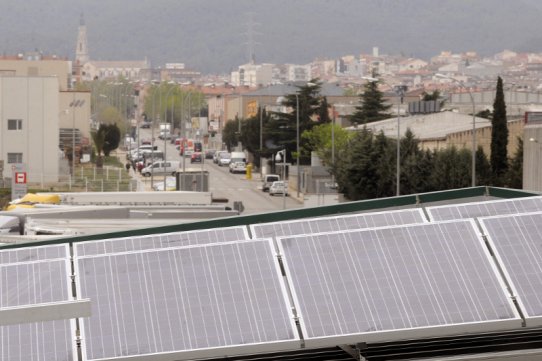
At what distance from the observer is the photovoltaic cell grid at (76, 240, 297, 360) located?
37.9 ft

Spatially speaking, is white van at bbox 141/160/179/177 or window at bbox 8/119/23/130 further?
white van at bbox 141/160/179/177

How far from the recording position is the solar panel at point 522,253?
12188 mm

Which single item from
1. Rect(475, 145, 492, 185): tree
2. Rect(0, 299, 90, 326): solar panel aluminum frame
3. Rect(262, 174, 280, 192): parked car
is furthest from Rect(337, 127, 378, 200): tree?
Rect(0, 299, 90, 326): solar panel aluminum frame

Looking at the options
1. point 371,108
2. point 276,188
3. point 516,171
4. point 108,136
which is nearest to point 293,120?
point 371,108

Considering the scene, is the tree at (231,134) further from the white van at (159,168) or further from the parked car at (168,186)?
the parked car at (168,186)

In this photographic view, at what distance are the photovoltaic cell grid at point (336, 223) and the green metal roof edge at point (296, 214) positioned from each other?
1009mm

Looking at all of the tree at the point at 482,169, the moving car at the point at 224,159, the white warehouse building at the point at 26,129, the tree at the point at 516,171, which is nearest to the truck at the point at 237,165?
the moving car at the point at 224,159

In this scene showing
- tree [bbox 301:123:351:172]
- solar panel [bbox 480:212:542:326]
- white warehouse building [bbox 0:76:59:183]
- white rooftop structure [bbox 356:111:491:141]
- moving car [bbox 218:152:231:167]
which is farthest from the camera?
moving car [bbox 218:152:231:167]

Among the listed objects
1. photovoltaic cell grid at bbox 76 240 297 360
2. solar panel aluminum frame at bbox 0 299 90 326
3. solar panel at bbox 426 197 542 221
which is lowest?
photovoltaic cell grid at bbox 76 240 297 360

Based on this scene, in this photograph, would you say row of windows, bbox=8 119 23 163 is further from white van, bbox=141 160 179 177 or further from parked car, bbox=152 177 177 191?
white van, bbox=141 160 179 177

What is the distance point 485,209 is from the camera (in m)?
14.6

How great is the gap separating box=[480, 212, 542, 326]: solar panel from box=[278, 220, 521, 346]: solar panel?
0.12 meters

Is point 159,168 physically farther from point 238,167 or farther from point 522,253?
point 522,253

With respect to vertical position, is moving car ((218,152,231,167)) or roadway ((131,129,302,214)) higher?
roadway ((131,129,302,214))
